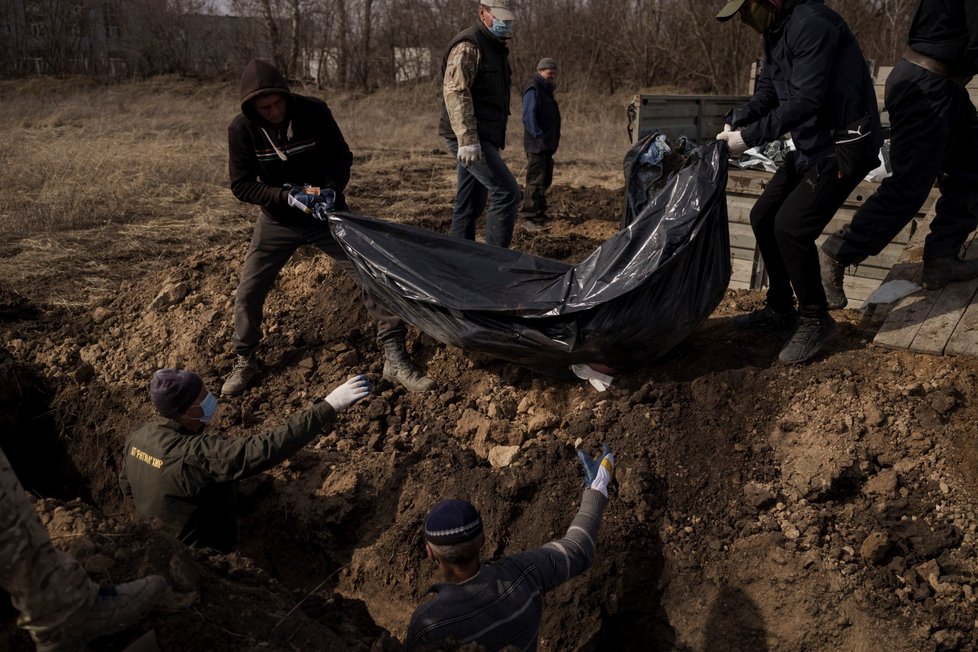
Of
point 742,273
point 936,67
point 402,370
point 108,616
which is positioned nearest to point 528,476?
point 402,370

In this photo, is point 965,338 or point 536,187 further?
point 536,187

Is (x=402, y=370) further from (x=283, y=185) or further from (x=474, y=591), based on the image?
(x=474, y=591)

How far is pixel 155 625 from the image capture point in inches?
87.3

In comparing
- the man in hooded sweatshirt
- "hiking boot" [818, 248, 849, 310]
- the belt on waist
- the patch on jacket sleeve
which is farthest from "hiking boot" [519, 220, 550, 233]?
the patch on jacket sleeve

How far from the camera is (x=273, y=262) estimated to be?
4441 millimetres

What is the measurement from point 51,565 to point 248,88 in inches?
109

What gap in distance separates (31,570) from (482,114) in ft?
12.4

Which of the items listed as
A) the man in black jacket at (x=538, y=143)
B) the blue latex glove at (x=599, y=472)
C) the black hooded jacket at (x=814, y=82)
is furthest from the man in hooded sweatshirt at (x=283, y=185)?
the man in black jacket at (x=538, y=143)

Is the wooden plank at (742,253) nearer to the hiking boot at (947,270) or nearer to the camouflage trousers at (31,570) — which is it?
the hiking boot at (947,270)

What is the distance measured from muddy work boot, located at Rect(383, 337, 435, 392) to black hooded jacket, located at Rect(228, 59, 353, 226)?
832mm

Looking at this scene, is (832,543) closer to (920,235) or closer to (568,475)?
(568,475)

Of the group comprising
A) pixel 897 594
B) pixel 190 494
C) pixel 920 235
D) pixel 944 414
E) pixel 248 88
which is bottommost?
pixel 897 594

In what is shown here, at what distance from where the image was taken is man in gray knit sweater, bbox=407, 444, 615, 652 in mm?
2371

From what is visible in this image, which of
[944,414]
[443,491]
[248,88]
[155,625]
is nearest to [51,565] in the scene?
[155,625]
